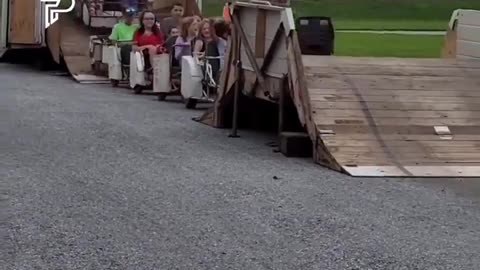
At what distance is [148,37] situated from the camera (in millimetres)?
19109

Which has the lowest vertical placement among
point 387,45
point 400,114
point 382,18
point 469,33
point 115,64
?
point 382,18

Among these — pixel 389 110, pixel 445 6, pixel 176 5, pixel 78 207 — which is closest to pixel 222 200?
pixel 78 207

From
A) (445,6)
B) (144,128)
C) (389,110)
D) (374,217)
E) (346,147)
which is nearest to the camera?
(374,217)

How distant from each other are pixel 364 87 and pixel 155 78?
616 cm

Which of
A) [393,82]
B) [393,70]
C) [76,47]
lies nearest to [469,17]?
[393,70]

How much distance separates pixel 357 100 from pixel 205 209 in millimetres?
3684

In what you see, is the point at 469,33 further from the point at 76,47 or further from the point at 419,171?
the point at 76,47

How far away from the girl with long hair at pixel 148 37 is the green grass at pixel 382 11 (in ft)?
72.0

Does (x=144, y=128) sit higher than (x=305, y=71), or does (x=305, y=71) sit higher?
(x=305, y=71)

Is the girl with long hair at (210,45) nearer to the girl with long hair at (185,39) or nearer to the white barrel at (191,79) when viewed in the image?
the white barrel at (191,79)

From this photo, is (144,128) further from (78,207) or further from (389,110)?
(78,207)

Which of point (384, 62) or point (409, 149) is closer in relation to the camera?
point (409, 149)

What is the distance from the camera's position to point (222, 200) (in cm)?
895
